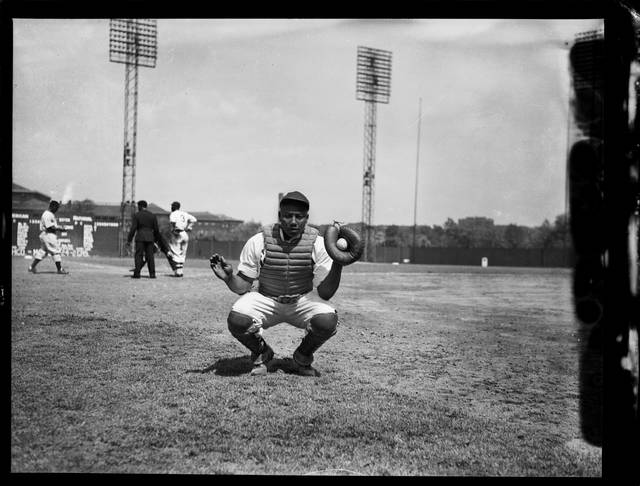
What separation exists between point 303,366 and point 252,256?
888 millimetres

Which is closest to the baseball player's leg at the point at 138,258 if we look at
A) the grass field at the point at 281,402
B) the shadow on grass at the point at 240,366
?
the grass field at the point at 281,402

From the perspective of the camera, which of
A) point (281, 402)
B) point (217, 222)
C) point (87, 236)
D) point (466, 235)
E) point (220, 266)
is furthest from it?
point (466, 235)

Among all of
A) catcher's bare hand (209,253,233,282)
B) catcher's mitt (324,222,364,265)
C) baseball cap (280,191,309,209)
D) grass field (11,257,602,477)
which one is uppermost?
Result: baseball cap (280,191,309,209)

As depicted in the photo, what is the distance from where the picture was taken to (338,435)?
2.96m

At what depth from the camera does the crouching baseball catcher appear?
3896 mm

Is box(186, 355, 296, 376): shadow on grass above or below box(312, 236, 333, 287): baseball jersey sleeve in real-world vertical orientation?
below

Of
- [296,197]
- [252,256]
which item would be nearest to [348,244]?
[296,197]

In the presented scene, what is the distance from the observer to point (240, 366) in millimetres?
3967

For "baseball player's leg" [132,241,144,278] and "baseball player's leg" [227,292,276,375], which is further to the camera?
"baseball player's leg" [132,241,144,278]

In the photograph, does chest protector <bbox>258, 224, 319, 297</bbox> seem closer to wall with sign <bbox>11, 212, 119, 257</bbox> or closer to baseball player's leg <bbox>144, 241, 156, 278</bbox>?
baseball player's leg <bbox>144, 241, 156, 278</bbox>

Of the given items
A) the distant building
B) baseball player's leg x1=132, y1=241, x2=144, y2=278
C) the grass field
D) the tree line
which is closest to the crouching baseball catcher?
the grass field

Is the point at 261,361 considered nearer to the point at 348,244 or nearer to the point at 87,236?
the point at 348,244

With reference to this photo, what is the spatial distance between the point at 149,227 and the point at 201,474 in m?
6.86

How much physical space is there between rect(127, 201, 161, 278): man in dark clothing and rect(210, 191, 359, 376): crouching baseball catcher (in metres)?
5.00
